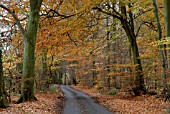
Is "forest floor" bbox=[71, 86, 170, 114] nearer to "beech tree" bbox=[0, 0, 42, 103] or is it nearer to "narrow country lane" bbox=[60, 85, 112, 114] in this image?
"narrow country lane" bbox=[60, 85, 112, 114]

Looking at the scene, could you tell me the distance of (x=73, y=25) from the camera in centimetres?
1479

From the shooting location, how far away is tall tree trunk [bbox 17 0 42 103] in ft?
40.5

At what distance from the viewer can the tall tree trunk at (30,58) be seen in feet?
40.5

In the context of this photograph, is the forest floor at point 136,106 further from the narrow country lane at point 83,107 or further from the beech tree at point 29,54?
the beech tree at point 29,54

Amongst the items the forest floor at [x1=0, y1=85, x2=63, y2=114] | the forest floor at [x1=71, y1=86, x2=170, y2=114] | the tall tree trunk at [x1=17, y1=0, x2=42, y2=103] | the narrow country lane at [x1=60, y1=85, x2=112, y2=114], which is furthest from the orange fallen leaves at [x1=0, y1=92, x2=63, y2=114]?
the forest floor at [x1=71, y1=86, x2=170, y2=114]

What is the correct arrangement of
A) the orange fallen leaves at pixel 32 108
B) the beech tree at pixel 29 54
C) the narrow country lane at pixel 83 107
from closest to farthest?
the orange fallen leaves at pixel 32 108 < the narrow country lane at pixel 83 107 < the beech tree at pixel 29 54

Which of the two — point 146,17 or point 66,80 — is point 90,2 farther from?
point 66,80

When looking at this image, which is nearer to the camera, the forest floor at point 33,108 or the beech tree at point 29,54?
the forest floor at point 33,108

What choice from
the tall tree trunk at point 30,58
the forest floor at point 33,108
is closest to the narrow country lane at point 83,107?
the forest floor at point 33,108

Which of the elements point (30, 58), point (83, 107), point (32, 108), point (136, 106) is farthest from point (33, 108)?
point (136, 106)

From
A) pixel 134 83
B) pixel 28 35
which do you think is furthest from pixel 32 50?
pixel 134 83

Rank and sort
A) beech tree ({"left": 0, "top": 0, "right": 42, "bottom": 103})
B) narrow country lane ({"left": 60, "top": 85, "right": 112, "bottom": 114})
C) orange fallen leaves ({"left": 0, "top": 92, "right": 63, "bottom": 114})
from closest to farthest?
orange fallen leaves ({"left": 0, "top": 92, "right": 63, "bottom": 114}) → narrow country lane ({"left": 60, "top": 85, "right": 112, "bottom": 114}) → beech tree ({"left": 0, "top": 0, "right": 42, "bottom": 103})

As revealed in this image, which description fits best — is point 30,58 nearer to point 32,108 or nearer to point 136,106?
point 32,108

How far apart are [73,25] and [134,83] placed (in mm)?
6818
